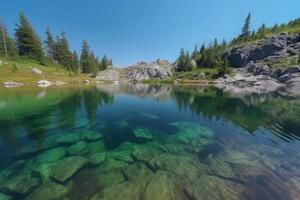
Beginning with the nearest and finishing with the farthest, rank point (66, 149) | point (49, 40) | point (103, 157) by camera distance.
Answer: point (103, 157) → point (66, 149) → point (49, 40)

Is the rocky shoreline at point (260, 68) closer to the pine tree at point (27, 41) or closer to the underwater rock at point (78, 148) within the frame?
the pine tree at point (27, 41)

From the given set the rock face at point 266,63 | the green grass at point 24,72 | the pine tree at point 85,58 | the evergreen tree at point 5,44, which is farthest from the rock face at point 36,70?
the rock face at point 266,63

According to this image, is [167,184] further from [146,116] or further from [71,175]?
[146,116]

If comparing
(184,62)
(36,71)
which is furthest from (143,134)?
(184,62)

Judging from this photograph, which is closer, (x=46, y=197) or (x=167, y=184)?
(x=46, y=197)

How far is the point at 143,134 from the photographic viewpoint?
16.9 meters

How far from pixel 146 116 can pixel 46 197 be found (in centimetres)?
1778

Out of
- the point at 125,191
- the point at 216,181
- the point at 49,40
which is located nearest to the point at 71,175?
the point at 125,191

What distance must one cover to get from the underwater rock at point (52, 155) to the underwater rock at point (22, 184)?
1874 millimetres

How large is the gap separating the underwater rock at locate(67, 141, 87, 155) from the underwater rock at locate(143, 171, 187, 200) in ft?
21.2

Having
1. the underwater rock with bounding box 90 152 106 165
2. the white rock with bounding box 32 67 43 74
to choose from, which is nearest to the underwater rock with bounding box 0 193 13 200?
the underwater rock with bounding box 90 152 106 165

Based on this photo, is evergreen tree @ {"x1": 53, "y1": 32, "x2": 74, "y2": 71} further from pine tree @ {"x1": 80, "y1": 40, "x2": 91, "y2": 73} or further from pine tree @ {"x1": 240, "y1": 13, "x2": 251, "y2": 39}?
pine tree @ {"x1": 240, "y1": 13, "x2": 251, "y2": 39}

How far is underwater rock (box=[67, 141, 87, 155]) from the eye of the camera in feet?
40.8

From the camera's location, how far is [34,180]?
29.3 feet
